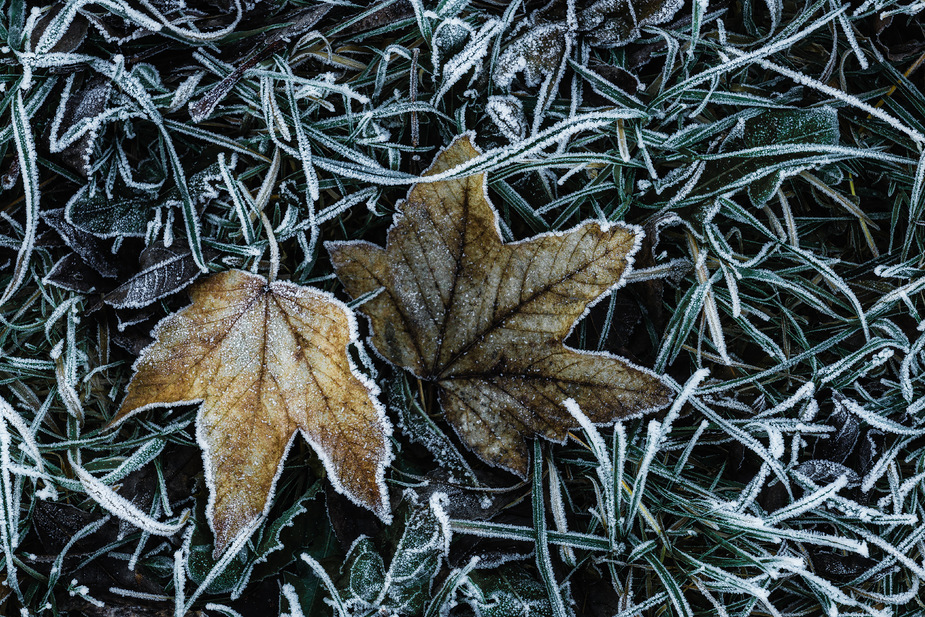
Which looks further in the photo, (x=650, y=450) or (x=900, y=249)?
(x=900, y=249)

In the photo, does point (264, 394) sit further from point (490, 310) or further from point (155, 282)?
point (490, 310)

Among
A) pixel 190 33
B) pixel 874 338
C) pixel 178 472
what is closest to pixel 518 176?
pixel 190 33

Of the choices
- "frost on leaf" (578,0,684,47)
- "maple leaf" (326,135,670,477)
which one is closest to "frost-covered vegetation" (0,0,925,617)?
"frost on leaf" (578,0,684,47)

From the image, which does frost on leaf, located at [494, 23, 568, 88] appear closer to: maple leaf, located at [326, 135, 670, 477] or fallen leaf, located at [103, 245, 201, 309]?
maple leaf, located at [326, 135, 670, 477]

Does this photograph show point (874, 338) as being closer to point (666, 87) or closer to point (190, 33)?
point (666, 87)

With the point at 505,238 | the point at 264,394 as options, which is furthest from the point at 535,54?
the point at 264,394

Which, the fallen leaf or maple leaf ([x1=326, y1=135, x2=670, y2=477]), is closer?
maple leaf ([x1=326, y1=135, x2=670, y2=477])

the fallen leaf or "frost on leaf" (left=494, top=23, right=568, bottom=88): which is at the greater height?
"frost on leaf" (left=494, top=23, right=568, bottom=88)
